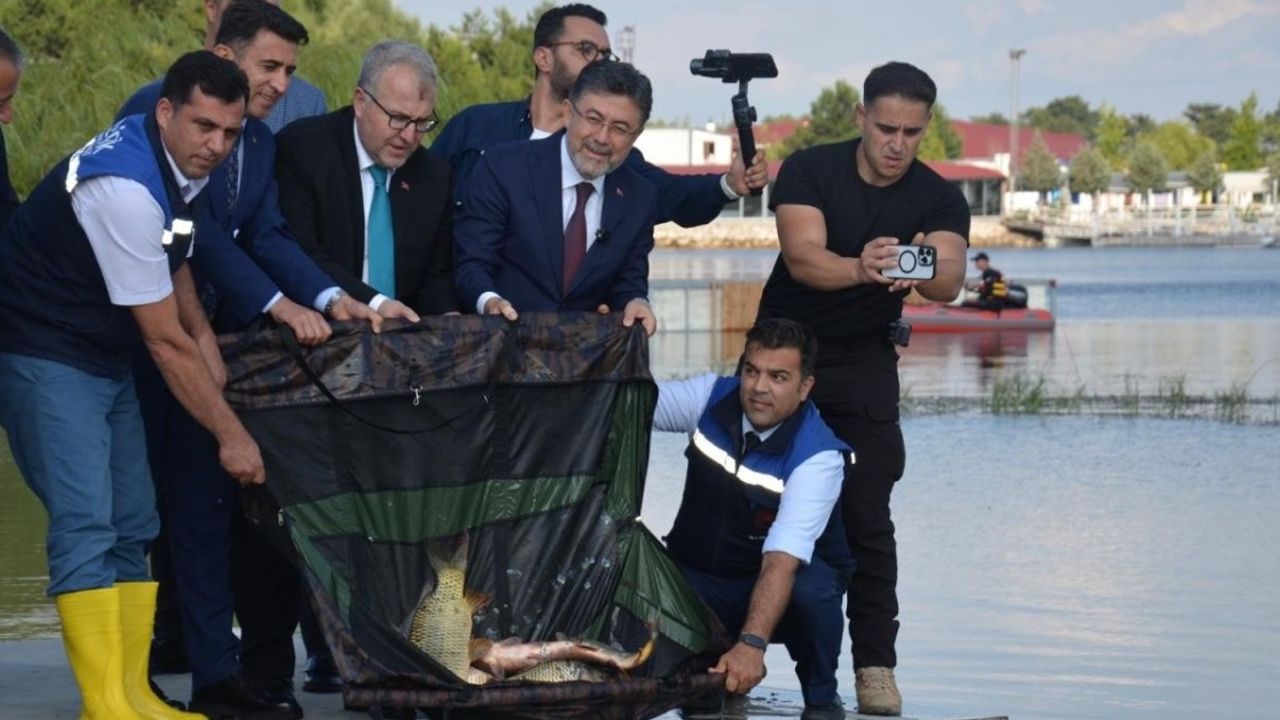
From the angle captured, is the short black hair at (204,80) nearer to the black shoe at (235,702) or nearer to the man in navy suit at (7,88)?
the man in navy suit at (7,88)

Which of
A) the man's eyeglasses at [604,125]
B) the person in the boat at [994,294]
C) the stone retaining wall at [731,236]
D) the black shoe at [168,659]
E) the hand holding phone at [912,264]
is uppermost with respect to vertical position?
the man's eyeglasses at [604,125]

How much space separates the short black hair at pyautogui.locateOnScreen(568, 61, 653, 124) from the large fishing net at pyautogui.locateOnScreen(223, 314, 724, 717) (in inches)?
26.2

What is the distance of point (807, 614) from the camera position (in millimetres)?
5945

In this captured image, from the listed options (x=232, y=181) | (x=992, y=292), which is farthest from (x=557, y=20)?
(x=992, y=292)

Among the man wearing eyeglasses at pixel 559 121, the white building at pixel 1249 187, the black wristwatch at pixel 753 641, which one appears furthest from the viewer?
the white building at pixel 1249 187

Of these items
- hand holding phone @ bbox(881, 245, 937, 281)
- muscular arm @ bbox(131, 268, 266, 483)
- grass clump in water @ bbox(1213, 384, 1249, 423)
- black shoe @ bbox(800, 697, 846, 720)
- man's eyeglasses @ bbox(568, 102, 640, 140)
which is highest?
man's eyeglasses @ bbox(568, 102, 640, 140)

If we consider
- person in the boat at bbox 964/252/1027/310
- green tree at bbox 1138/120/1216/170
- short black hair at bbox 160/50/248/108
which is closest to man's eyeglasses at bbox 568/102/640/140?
short black hair at bbox 160/50/248/108

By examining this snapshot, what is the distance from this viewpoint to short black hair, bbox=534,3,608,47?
6.97 meters

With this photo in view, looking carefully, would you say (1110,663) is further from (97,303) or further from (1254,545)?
(97,303)

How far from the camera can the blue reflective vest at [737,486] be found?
237 inches

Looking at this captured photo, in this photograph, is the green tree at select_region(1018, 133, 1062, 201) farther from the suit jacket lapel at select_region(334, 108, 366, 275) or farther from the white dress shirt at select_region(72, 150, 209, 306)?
the white dress shirt at select_region(72, 150, 209, 306)

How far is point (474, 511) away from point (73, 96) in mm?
13647

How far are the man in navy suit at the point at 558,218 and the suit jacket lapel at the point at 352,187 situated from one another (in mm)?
291

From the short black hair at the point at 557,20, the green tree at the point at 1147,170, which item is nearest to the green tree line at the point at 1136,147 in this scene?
the green tree at the point at 1147,170
